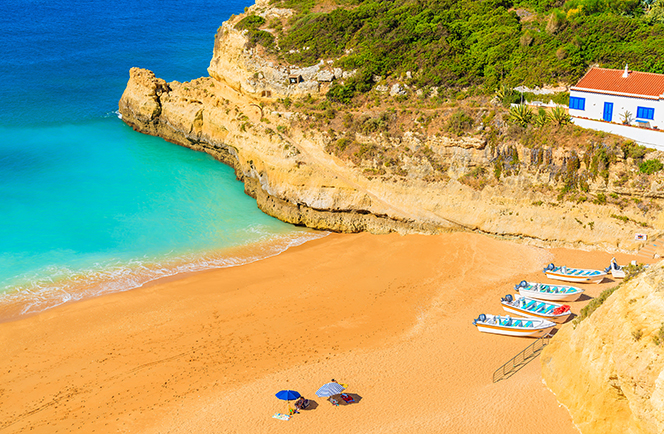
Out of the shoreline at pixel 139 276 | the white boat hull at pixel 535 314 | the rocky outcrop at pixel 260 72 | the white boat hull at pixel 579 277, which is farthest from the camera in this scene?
the rocky outcrop at pixel 260 72

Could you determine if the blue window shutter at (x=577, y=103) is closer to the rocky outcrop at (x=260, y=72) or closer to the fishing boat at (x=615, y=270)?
the fishing boat at (x=615, y=270)

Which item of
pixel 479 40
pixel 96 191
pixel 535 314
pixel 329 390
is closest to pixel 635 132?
pixel 535 314

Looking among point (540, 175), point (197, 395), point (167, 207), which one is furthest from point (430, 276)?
point (167, 207)

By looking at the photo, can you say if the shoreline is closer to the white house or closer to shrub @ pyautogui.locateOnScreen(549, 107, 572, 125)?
shrub @ pyautogui.locateOnScreen(549, 107, 572, 125)

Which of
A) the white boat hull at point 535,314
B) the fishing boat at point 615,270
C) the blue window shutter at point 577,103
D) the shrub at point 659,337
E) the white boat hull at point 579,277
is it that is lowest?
the white boat hull at point 535,314

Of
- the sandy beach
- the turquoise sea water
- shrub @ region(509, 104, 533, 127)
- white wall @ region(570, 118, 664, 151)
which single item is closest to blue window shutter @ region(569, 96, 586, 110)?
white wall @ region(570, 118, 664, 151)

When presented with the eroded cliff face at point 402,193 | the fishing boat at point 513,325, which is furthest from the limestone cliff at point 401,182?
the fishing boat at point 513,325
